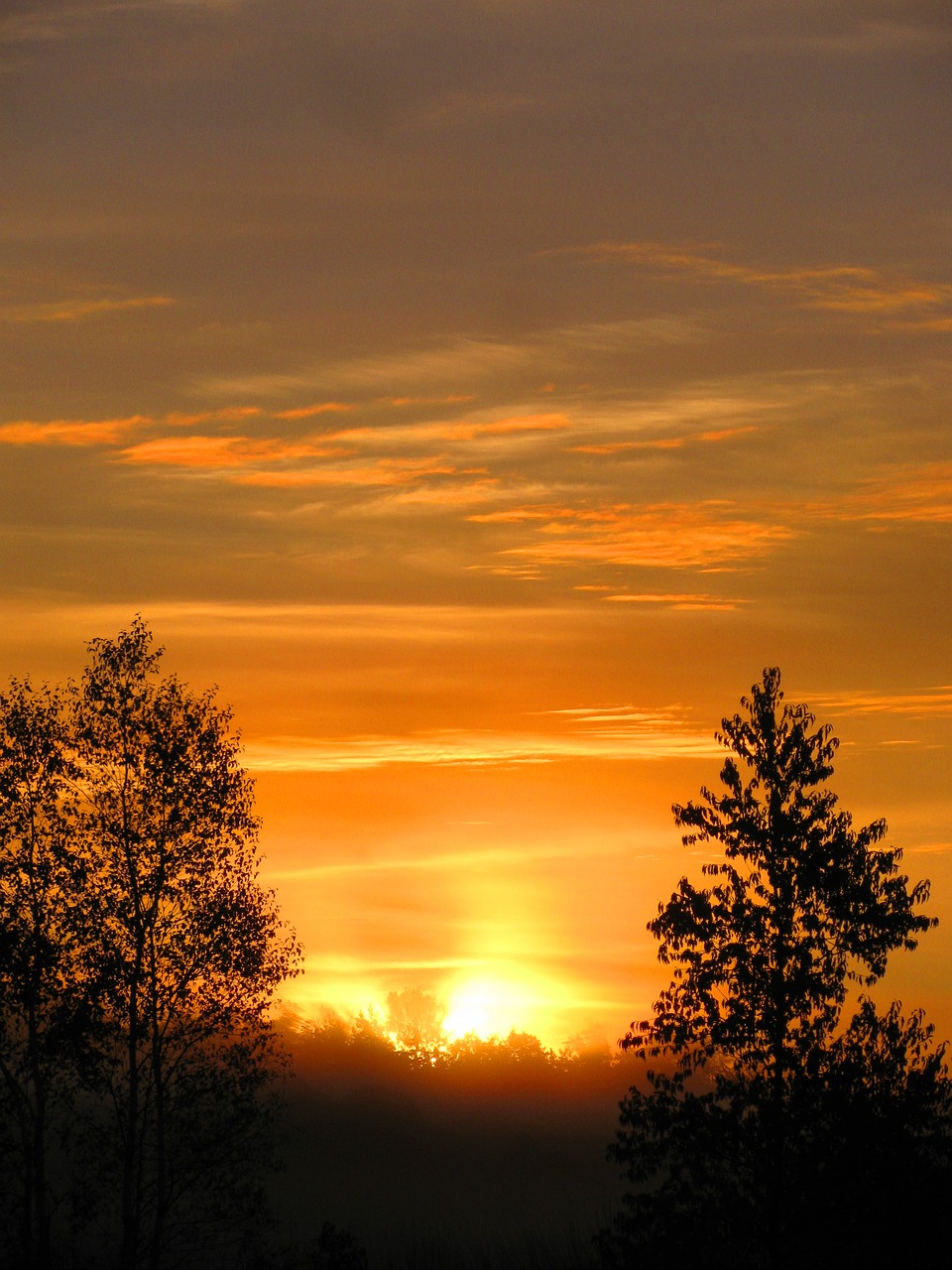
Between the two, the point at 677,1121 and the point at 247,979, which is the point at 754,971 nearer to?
the point at 677,1121

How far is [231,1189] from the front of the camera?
43.0 metres

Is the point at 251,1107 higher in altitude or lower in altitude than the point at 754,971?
lower

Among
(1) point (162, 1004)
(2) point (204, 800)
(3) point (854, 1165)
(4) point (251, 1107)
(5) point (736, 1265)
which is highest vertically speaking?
(2) point (204, 800)

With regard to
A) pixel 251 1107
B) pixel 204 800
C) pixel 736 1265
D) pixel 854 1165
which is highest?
pixel 204 800

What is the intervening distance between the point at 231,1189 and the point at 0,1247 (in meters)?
9.34

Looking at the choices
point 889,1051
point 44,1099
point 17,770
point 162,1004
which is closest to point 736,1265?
point 889,1051

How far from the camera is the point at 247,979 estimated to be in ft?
144

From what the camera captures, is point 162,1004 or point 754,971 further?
point 754,971

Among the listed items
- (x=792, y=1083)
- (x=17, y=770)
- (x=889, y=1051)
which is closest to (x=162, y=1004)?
(x=17, y=770)

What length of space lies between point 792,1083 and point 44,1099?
24.6 metres

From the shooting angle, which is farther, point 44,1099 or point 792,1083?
point 44,1099

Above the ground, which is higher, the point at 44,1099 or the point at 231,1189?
the point at 44,1099

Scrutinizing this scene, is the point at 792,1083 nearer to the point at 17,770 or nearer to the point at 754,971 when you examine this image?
the point at 754,971

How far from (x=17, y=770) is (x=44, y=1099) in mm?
11188
